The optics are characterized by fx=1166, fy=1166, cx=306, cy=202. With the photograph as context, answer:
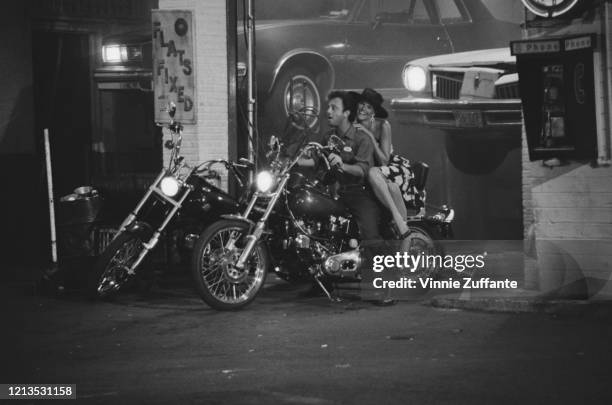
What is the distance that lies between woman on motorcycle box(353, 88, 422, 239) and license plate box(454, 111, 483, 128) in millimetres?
2373

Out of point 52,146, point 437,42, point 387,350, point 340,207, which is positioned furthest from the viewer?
point 52,146

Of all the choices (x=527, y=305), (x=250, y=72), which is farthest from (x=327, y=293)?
(x=250, y=72)

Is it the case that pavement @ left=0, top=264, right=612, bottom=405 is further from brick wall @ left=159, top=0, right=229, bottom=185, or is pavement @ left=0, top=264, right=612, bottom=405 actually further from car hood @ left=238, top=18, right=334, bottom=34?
car hood @ left=238, top=18, right=334, bottom=34

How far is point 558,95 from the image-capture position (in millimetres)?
10211

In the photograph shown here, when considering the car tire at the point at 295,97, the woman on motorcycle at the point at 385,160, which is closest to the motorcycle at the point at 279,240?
the woman on motorcycle at the point at 385,160

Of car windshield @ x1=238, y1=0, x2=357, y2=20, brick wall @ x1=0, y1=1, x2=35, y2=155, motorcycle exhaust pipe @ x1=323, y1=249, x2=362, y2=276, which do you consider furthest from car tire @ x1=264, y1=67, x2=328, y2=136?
motorcycle exhaust pipe @ x1=323, y1=249, x2=362, y2=276

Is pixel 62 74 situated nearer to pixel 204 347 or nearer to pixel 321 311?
pixel 321 311

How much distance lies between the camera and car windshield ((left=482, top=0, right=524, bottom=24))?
47.9 feet

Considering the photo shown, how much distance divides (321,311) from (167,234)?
1875mm

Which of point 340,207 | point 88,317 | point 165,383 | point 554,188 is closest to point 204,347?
point 165,383

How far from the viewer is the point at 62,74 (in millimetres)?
16953

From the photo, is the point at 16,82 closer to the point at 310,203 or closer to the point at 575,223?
the point at 310,203

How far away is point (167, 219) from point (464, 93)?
4.55 m

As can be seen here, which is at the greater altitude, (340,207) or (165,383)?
(340,207)
